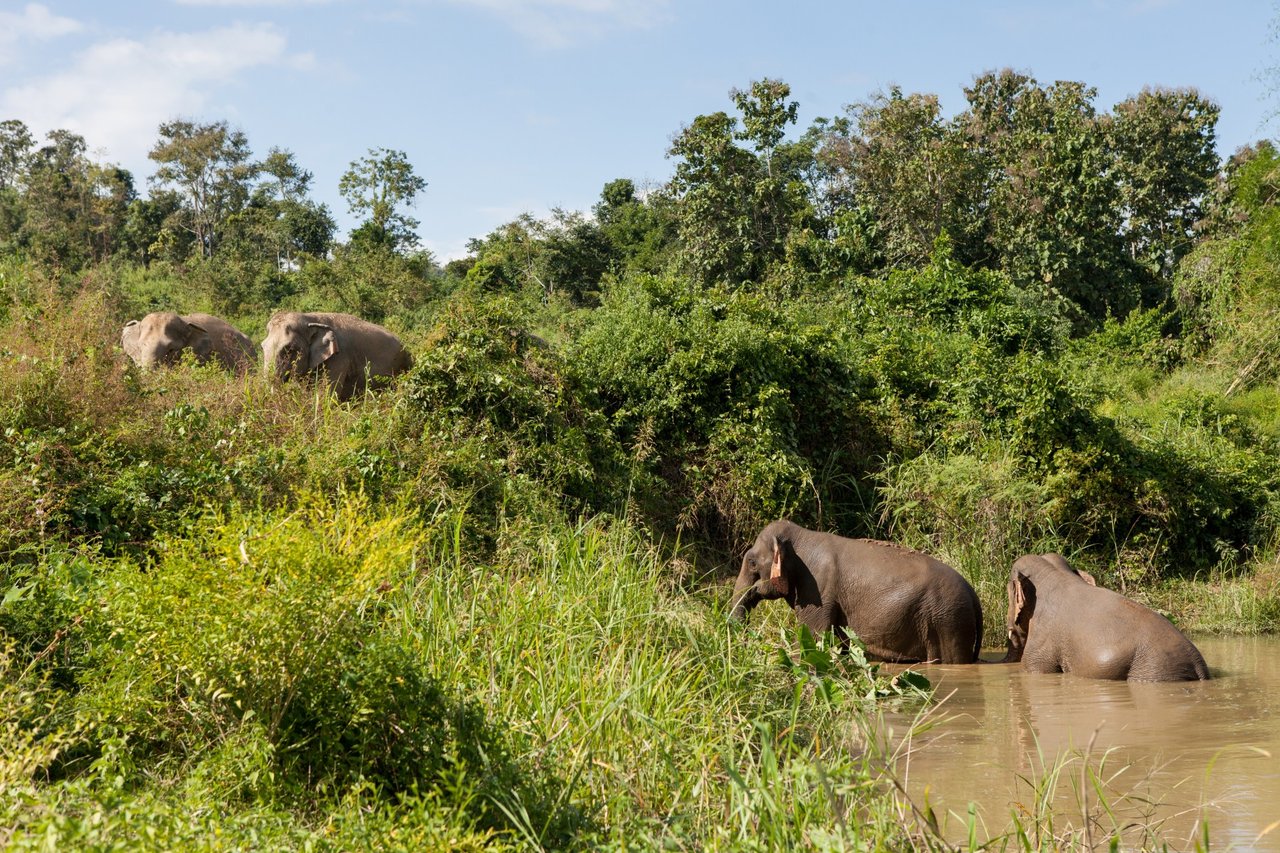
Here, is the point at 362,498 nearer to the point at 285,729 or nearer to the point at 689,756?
the point at 285,729

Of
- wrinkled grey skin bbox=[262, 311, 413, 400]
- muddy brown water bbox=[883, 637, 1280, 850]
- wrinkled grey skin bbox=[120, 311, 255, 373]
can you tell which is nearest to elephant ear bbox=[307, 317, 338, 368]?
wrinkled grey skin bbox=[262, 311, 413, 400]

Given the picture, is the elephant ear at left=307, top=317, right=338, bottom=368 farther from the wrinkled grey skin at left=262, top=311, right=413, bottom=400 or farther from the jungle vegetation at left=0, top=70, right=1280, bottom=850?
the jungle vegetation at left=0, top=70, right=1280, bottom=850

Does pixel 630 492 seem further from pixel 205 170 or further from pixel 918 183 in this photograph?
pixel 205 170

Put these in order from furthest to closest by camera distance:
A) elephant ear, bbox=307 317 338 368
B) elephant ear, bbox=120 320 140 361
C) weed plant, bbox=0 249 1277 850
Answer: elephant ear, bbox=120 320 140 361, elephant ear, bbox=307 317 338 368, weed plant, bbox=0 249 1277 850

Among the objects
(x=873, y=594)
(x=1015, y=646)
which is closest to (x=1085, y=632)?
(x=1015, y=646)

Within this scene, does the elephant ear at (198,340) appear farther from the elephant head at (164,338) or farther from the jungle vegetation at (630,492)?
the jungle vegetation at (630,492)

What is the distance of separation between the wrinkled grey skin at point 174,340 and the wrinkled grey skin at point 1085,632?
1052 cm

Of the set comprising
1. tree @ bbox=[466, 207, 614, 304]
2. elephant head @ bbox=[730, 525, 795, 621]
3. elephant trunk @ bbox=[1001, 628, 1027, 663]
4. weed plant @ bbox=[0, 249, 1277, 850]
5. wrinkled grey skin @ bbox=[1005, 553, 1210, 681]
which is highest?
tree @ bbox=[466, 207, 614, 304]

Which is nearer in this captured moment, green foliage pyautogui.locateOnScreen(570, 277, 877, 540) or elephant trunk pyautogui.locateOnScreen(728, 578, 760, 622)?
elephant trunk pyautogui.locateOnScreen(728, 578, 760, 622)

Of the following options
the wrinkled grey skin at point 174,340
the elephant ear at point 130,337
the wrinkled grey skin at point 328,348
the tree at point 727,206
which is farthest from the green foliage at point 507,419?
the tree at point 727,206

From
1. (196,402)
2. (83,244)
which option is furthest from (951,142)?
(83,244)

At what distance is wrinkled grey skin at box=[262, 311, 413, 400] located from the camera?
16000 mm

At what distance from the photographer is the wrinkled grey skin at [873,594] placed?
366 inches

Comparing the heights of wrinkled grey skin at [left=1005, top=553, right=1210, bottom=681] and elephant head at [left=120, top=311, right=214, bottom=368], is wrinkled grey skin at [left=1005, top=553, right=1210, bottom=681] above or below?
below
